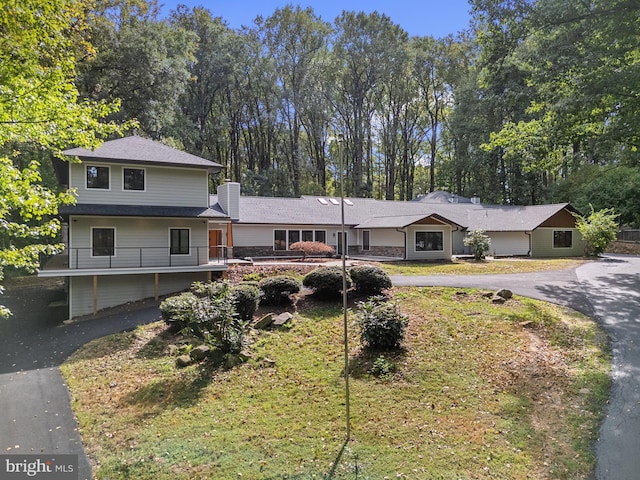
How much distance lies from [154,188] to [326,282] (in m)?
9.06

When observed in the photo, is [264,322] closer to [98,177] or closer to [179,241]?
[179,241]

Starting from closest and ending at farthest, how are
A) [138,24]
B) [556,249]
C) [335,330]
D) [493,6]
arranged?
[335,330]
[493,6]
[138,24]
[556,249]

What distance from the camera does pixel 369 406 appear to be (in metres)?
6.47

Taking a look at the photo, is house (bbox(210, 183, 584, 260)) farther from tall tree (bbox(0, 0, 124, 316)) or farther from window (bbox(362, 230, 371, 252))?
tall tree (bbox(0, 0, 124, 316))

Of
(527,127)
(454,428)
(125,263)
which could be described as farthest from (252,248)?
(454,428)

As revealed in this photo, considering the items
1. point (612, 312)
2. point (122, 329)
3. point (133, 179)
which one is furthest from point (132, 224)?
point (612, 312)

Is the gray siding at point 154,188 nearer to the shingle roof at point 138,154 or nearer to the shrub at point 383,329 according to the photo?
the shingle roof at point 138,154

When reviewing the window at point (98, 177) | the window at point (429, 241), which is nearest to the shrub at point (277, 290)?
the window at point (98, 177)

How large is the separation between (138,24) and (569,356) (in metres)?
26.2

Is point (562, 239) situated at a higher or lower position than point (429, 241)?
higher

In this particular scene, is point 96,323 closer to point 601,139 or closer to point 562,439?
point 562,439

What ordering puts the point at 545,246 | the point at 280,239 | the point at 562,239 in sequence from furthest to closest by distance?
the point at 562,239 < the point at 545,246 < the point at 280,239

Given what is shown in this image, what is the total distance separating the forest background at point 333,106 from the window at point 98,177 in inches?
204

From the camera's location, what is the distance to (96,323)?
14.0m
